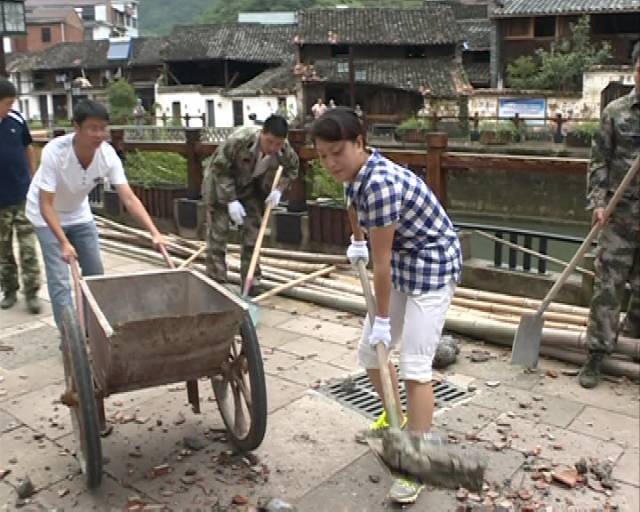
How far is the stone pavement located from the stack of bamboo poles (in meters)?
0.14

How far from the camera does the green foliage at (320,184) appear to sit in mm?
7750

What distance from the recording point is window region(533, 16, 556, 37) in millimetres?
30800

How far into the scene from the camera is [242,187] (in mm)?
5965

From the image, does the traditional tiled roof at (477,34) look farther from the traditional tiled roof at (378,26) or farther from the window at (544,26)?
the window at (544,26)

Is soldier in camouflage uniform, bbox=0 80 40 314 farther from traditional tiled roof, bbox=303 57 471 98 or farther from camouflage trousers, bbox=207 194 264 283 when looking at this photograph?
traditional tiled roof, bbox=303 57 471 98

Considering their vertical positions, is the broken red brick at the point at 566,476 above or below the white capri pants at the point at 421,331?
below

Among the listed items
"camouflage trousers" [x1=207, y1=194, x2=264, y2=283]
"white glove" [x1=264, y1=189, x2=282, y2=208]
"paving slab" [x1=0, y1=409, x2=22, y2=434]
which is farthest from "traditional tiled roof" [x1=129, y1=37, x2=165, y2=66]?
"paving slab" [x1=0, y1=409, x2=22, y2=434]

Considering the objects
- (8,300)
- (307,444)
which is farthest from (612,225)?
(8,300)

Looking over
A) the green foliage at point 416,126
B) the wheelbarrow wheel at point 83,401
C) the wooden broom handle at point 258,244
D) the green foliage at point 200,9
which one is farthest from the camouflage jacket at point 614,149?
the green foliage at point 200,9

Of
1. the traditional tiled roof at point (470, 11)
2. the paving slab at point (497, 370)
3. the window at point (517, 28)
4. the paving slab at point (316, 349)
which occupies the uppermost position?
the traditional tiled roof at point (470, 11)

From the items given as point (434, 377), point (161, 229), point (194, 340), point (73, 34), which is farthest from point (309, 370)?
point (73, 34)

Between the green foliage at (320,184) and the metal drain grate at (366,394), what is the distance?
11.4ft

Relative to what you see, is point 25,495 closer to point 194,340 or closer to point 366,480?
point 194,340

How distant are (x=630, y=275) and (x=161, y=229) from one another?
6324 mm
